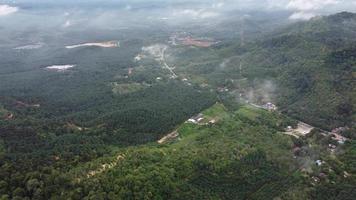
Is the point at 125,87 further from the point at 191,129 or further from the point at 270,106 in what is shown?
the point at 270,106

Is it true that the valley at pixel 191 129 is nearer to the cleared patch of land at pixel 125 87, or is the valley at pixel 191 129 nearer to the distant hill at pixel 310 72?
the distant hill at pixel 310 72

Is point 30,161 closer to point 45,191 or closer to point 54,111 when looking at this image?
point 45,191

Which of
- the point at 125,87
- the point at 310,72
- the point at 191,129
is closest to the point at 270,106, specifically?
the point at 310,72

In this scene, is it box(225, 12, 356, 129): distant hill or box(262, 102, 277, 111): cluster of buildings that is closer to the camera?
box(225, 12, 356, 129): distant hill

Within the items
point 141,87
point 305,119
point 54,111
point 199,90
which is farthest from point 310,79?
point 54,111

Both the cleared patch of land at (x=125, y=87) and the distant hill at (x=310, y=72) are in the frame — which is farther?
the cleared patch of land at (x=125, y=87)

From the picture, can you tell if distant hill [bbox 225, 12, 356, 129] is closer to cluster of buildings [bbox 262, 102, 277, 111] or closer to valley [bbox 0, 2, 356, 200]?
valley [bbox 0, 2, 356, 200]

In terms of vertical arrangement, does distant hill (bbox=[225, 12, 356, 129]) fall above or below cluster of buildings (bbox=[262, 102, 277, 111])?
above

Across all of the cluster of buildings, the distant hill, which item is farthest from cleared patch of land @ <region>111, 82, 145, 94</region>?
the cluster of buildings

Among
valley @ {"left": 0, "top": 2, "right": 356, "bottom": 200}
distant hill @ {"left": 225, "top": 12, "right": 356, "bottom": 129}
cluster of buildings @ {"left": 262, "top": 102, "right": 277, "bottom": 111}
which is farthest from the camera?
cluster of buildings @ {"left": 262, "top": 102, "right": 277, "bottom": 111}

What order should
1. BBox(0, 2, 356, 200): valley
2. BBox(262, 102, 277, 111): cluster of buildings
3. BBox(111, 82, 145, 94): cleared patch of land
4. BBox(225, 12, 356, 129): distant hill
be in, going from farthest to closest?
BBox(111, 82, 145, 94): cleared patch of land, BBox(262, 102, 277, 111): cluster of buildings, BBox(225, 12, 356, 129): distant hill, BBox(0, 2, 356, 200): valley

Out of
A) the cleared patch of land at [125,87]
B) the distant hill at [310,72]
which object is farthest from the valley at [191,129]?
the cleared patch of land at [125,87]
